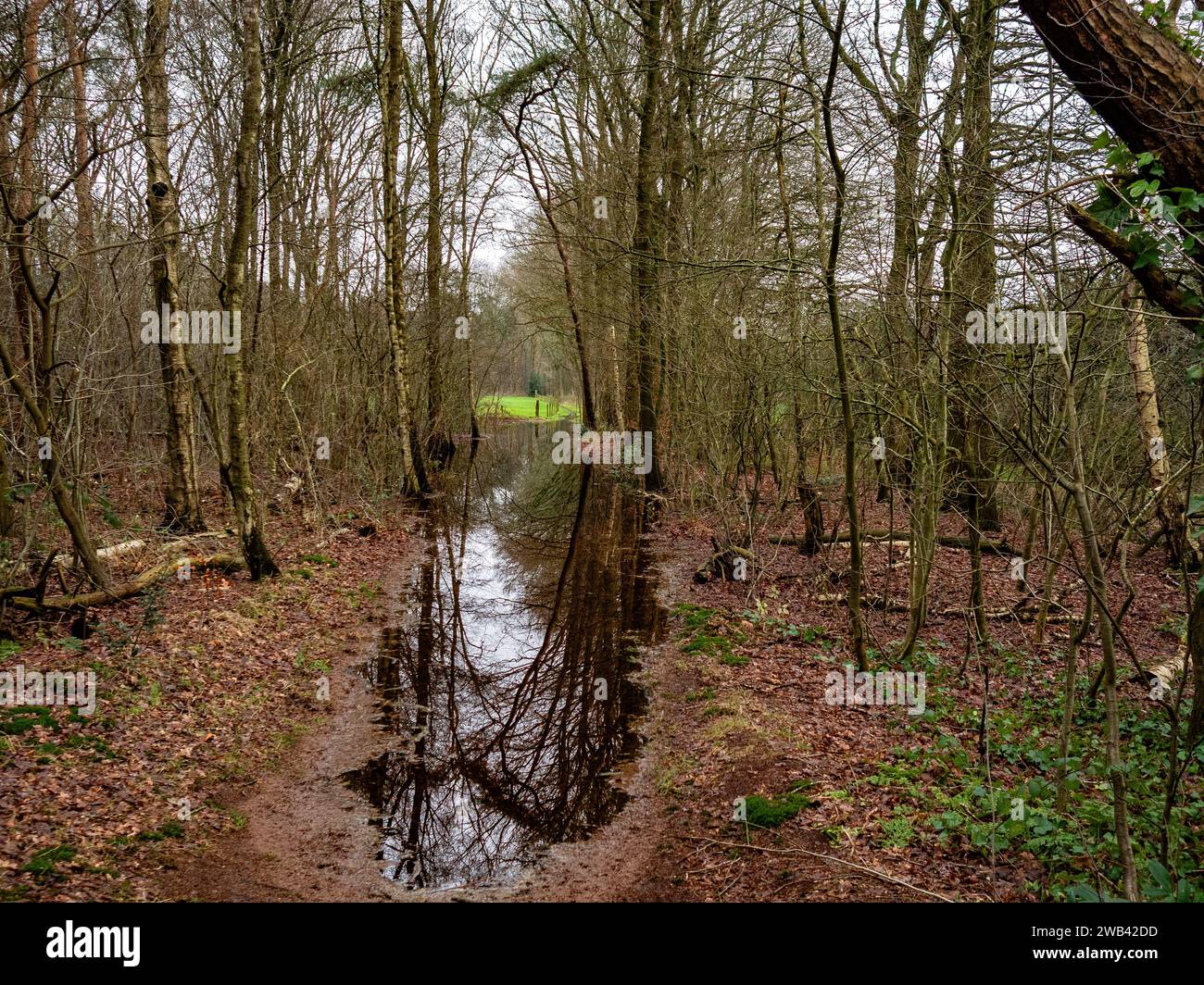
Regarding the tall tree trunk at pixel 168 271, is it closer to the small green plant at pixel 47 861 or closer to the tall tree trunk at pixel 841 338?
the small green plant at pixel 47 861

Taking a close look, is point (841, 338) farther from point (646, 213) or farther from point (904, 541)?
point (646, 213)

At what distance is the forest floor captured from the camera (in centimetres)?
457

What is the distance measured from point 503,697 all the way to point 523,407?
59.2 meters

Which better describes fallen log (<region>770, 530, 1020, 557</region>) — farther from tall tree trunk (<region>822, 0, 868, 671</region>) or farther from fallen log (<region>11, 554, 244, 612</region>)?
fallen log (<region>11, 554, 244, 612</region>)

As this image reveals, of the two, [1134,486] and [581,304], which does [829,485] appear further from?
[581,304]

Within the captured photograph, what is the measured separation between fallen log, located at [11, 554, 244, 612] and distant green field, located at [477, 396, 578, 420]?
32.5 metres

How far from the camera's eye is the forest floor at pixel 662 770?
180 inches

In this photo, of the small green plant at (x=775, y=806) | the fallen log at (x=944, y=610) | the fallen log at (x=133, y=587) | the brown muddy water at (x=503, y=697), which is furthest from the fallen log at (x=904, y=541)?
the fallen log at (x=133, y=587)

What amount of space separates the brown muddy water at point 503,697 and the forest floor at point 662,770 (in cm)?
25

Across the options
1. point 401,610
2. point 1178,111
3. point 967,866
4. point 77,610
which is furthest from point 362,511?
point 1178,111

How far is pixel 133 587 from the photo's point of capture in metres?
8.05

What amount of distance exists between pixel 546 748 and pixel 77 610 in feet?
15.1

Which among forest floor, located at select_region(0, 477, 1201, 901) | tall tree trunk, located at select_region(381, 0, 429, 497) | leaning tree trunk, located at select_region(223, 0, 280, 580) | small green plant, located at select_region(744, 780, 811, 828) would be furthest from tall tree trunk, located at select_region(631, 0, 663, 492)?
small green plant, located at select_region(744, 780, 811, 828)

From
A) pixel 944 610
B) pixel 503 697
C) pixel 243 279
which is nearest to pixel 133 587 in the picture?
pixel 243 279
